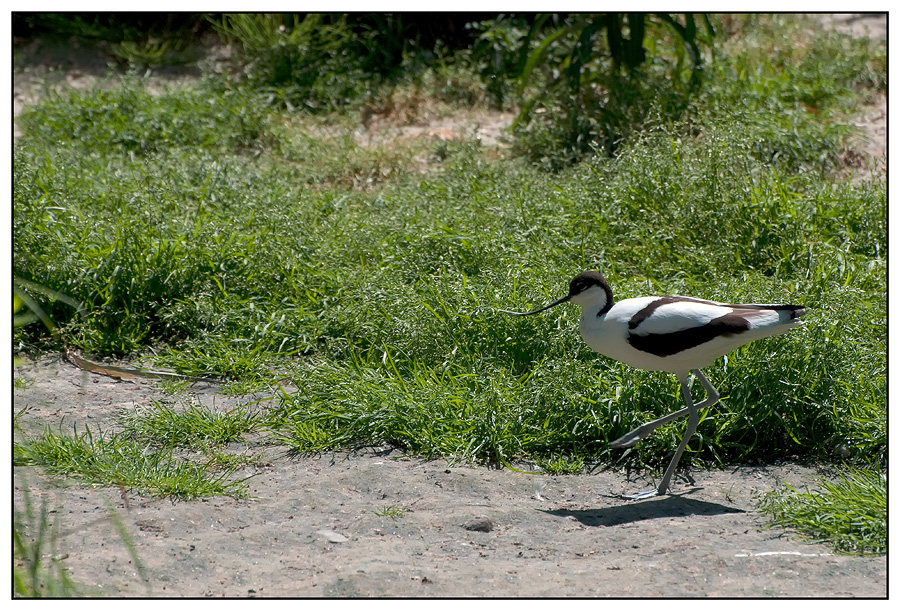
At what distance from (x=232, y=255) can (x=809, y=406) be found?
3236 mm

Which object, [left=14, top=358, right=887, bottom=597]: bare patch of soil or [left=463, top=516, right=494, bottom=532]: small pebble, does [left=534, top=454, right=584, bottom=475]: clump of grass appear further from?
[left=463, top=516, right=494, bottom=532]: small pebble

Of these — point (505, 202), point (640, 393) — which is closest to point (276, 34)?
point (505, 202)

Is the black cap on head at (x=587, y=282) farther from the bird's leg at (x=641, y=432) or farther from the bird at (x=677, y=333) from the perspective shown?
the bird's leg at (x=641, y=432)

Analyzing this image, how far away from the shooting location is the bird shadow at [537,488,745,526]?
376 cm

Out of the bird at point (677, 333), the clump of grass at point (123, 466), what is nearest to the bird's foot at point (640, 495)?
the bird at point (677, 333)

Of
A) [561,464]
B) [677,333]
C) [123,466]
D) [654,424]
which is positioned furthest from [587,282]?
[123,466]

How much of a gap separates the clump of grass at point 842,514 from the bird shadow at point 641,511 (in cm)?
21

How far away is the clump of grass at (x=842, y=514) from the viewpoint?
3.33m

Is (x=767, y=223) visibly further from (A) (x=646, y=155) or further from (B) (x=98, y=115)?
(B) (x=98, y=115)

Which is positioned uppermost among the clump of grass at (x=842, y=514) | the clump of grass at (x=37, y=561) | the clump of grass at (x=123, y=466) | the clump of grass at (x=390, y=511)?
the clump of grass at (x=37, y=561)

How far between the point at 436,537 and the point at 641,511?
841mm

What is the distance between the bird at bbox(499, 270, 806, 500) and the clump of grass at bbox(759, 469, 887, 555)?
0.52 metres

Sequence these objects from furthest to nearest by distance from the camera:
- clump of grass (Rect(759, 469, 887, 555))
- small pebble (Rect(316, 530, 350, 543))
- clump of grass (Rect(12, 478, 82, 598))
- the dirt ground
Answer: small pebble (Rect(316, 530, 350, 543)), clump of grass (Rect(759, 469, 887, 555)), the dirt ground, clump of grass (Rect(12, 478, 82, 598))

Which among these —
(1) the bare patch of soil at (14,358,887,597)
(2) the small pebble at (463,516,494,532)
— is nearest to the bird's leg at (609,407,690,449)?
(1) the bare patch of soil at (14,358,887,597)
